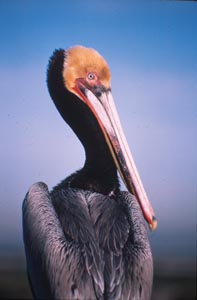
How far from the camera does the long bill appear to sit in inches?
179

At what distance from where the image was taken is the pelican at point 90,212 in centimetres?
416

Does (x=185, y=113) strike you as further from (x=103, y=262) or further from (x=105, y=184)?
(x=103, y=262)

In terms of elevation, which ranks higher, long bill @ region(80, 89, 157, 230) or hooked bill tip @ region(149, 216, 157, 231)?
long bill @ region(80, 89, 157, 230)

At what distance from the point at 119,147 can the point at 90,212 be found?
458 millimetres

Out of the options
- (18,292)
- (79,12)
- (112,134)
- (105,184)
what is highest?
(79,12)

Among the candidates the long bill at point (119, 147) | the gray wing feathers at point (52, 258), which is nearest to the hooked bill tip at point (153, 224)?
the long bill at point (119, 147)

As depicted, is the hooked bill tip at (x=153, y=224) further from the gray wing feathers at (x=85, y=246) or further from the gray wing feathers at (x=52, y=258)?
the gray wing feathers at (x=52, y=258)

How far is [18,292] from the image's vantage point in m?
4.54

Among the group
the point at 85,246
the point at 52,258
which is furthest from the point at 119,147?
the point at 52,258

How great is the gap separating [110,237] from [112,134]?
0.68 m

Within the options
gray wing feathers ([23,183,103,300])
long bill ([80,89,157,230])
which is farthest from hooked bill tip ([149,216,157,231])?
gray wing feathers ([23,183,103,300])

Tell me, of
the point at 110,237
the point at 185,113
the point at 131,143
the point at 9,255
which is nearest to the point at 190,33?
the point at 185,113

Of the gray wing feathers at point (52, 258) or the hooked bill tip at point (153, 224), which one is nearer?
the gray wing feathers at point (52, 258)

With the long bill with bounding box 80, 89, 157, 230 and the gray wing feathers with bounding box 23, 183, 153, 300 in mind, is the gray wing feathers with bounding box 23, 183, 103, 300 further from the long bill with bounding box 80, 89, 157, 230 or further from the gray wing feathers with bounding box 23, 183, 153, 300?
the long bill with bounding box 80, 89, 157, 230
